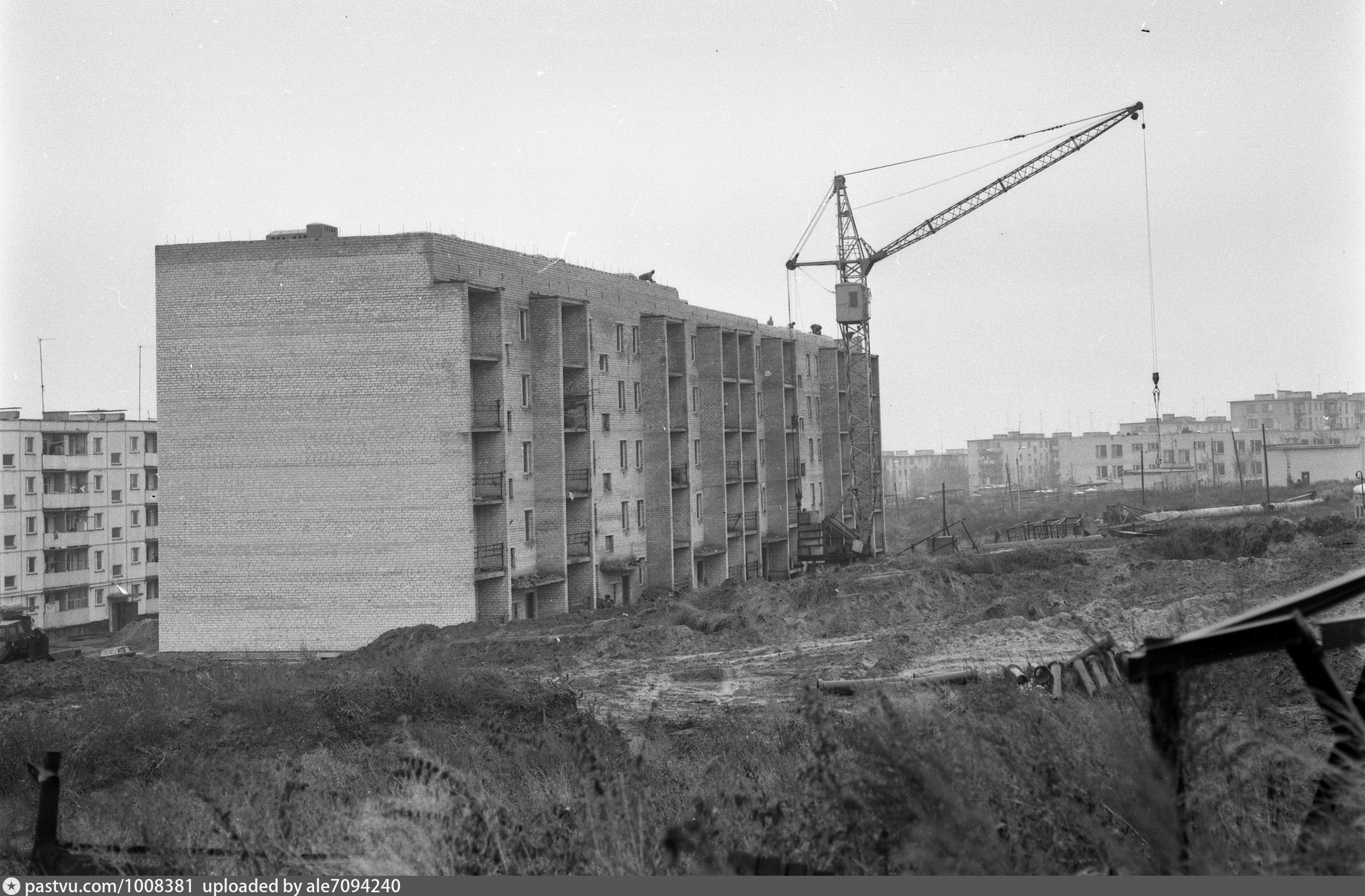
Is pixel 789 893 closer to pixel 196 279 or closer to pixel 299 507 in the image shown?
pixel 299 507

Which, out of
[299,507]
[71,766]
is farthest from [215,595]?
[71,766]

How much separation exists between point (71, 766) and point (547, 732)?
25.2ft

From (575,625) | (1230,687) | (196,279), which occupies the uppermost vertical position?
(196,279)

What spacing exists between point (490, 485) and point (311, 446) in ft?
18.5

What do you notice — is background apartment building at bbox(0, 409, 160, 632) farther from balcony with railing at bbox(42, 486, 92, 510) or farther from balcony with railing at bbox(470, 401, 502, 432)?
balcony with railing at bbox(470, 401, 502, 432)

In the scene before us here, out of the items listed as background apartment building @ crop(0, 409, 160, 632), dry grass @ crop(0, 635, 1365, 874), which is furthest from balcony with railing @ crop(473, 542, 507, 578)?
background apartment building @ crop(0, 409, 160, 632)

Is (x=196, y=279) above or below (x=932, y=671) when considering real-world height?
above

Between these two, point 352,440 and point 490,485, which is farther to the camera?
point 490,485

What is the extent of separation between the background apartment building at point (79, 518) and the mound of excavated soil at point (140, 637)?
305 inches

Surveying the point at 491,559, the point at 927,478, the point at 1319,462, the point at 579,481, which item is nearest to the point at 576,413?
the point at 579,481

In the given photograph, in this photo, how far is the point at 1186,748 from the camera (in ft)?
17.7

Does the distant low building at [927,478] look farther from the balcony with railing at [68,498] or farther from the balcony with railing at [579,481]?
the balcony with railing at [579,481]

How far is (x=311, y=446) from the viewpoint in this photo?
128 feet

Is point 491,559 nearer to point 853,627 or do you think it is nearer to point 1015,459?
point 853,627
